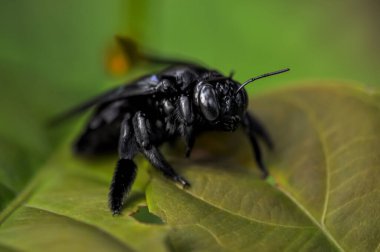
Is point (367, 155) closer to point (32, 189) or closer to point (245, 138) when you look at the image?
point (245, 138)

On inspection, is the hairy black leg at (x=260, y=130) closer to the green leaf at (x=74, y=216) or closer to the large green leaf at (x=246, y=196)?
the large green leaf at (x=246, y=196)

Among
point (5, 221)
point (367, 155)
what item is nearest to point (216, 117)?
point (367, 155)

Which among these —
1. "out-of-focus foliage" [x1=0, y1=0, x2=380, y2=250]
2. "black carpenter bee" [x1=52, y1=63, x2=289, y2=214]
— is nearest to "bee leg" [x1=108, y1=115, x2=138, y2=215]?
"black carpenter bee" [x1=52, y1=63, x2=289, y2=214]

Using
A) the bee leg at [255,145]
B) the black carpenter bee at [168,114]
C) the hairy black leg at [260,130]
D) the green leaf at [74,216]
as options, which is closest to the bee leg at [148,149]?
the black carpenter bee at [168,114]

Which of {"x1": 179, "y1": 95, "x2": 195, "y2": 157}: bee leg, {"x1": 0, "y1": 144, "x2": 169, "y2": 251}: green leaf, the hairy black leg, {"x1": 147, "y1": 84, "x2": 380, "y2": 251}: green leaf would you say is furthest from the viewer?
the hairy black leg

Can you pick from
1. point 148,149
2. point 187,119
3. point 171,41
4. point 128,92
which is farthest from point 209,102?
point 171,41

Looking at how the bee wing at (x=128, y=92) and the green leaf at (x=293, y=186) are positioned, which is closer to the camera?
the green leaf at (x=293, y=186)

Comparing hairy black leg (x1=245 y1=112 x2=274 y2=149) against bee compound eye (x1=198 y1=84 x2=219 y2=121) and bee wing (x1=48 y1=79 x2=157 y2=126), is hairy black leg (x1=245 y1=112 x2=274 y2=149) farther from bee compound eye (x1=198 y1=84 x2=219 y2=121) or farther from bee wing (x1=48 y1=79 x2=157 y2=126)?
bee wing (x1=48 y1=79 x2=157 y2=126)
